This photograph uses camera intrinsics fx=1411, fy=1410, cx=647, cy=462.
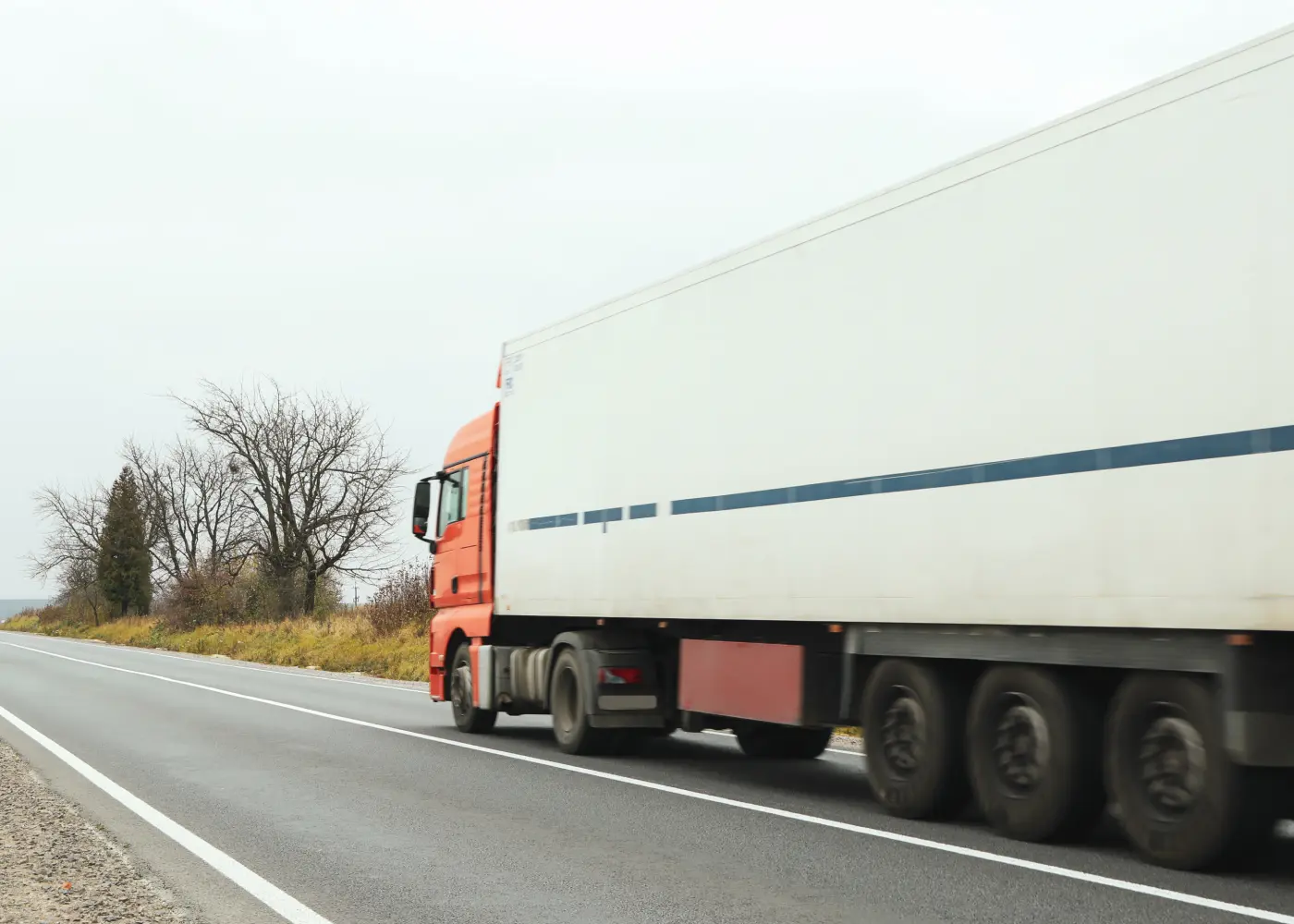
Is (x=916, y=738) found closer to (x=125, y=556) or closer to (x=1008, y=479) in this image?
(x=1008, y=479)

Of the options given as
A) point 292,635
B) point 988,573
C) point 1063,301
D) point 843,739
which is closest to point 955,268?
point 1063,301

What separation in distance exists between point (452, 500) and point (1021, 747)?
9311 millimetres

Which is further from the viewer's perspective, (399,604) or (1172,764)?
(399,604)

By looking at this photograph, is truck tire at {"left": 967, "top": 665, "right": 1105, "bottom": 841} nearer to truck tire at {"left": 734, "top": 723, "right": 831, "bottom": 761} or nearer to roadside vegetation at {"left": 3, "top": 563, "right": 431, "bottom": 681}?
truck tire at {"left": 734, "top": 723, "right": 831, "bottom": 761}

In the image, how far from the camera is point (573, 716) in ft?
42.9

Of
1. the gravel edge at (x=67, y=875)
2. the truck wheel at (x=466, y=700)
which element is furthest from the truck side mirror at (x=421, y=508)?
the gravel edge at (x=67, y=875)

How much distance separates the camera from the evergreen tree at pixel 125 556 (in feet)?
278

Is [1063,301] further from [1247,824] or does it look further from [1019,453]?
[1247,824]

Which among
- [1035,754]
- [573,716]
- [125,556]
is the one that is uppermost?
[125,556]

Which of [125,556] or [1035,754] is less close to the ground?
[125,556]

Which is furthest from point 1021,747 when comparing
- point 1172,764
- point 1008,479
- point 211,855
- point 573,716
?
point 573,716

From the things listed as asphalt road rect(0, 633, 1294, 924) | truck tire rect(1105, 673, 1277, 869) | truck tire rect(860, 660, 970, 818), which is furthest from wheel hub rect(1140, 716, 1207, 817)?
truck tire rect(860, 660, 970, 818)

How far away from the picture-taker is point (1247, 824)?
6.61m

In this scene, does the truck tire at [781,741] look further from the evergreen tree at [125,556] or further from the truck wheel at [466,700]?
the evergreen tree at [125,556]
